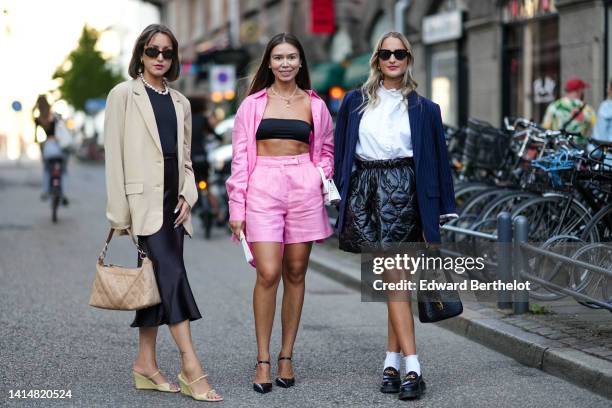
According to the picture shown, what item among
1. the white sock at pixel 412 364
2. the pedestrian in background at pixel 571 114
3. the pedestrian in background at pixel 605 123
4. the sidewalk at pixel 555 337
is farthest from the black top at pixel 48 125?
the white sock at pixel 412 364

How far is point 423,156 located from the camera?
562cm

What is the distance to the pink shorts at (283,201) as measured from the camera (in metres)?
5.71

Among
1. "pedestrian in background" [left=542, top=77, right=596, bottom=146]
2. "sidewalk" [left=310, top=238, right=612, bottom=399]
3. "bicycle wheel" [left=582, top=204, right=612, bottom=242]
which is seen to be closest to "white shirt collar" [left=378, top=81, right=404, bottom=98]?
"sidewalk" [left=310, top=238, right=612, bottom=399]

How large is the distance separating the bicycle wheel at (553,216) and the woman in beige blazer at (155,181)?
337cm

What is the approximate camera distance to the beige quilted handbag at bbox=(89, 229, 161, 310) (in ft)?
17.6

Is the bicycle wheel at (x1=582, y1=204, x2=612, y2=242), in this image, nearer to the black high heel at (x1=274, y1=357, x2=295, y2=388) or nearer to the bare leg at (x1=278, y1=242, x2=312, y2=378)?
the bare leg at (x1=278, y1=242, x2=312, y2=378)

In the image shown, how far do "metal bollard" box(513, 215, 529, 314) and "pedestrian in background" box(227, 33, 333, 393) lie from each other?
207 centimetres

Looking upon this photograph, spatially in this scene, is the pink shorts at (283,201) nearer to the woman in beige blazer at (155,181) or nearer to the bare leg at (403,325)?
the woman in beige blazer at (155,181)

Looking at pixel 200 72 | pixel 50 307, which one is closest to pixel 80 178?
pixel 200 72

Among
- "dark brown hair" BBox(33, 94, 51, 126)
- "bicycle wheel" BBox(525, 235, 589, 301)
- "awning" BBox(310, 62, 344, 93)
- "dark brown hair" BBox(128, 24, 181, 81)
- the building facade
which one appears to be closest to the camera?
"dark brown hair" BBox(128, 24, 181, 81)

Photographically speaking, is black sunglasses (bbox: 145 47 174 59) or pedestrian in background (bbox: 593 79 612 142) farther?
pedestrian in background (bbox: 593 79 612 142)

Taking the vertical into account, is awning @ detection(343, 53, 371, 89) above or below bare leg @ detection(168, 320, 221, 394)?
above

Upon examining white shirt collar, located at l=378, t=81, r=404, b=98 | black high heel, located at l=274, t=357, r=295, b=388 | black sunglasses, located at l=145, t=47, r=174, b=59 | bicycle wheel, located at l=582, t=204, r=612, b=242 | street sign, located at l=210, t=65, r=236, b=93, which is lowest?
black high heel, located at l=274, t=357, r=295, b=388

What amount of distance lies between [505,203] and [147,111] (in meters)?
4.50
